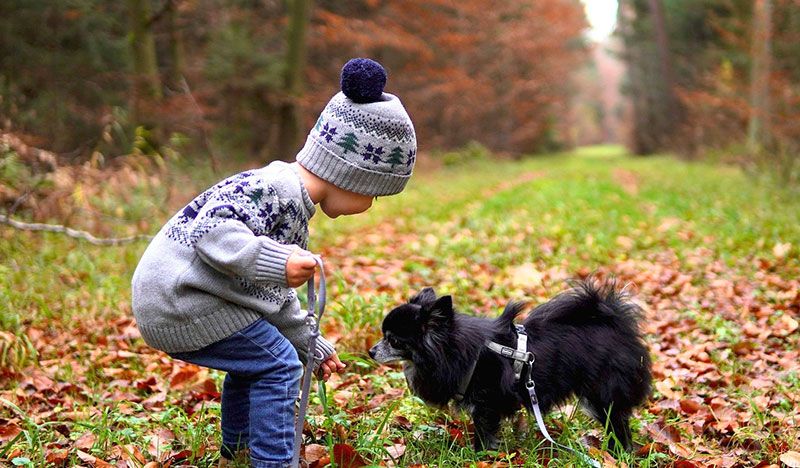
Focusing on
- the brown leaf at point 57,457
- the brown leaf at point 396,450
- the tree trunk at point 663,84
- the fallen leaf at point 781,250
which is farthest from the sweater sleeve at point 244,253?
the tree trunk at point 663,84

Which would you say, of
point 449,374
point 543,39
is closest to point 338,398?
point 449,374

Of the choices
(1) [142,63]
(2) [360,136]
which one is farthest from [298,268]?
(1) [142,63]

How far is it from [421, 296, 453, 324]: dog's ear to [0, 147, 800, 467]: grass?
1.58 ft

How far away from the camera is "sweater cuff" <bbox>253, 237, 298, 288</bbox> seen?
2.50m

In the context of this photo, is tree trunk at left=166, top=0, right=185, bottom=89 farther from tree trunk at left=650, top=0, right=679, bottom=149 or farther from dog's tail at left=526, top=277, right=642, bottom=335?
tree trunk at left=650, top=0, right=679, bottom=149

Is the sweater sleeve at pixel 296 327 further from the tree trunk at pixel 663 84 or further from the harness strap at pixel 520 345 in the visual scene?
the tree trunk at pixel 663 84

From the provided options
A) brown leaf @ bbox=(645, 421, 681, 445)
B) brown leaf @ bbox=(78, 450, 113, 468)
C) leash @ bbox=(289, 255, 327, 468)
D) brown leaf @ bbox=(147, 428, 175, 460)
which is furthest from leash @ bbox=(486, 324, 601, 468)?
brown leaf @ bbox=(78, 450, 113, 468)

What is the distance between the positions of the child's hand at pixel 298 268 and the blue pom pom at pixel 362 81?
67cm

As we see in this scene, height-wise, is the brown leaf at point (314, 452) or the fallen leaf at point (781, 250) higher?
the brown leaf at point (314, 452)

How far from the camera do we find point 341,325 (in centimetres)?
518

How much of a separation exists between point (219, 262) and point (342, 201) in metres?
0.61

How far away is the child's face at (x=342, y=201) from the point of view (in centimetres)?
289

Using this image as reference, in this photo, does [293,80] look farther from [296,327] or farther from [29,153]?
[296,327]

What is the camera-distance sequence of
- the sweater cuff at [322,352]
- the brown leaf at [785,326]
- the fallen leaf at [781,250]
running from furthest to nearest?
the fallen leaf at [781,250] → the brown leaf at [785,326] → the sweater cuff at [322,352]
